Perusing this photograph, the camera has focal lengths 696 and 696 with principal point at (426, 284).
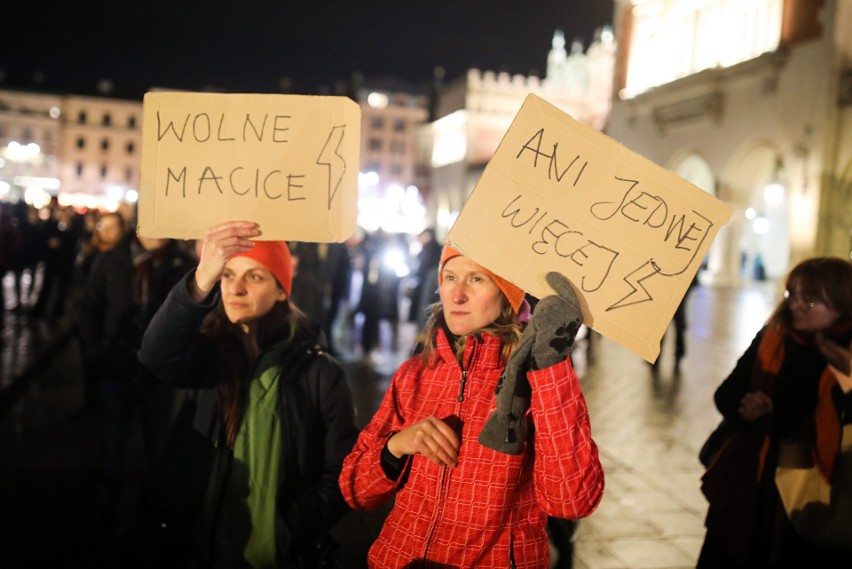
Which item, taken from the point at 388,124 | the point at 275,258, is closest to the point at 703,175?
the point at 275,258

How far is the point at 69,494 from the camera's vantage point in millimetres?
4891

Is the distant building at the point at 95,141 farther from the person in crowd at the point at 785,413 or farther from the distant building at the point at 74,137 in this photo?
the person in crowd at the point at 785,413

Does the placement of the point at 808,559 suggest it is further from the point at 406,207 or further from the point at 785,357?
the point at 406,207

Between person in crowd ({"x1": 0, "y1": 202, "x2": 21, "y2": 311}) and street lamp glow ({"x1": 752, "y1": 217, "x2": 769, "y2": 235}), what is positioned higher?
street lamp glow ({"x1": 752, "y1": 217, "x2": 769, "y2": 235})

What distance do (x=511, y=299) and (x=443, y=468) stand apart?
0.52 meters

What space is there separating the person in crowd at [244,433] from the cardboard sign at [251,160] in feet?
0.33

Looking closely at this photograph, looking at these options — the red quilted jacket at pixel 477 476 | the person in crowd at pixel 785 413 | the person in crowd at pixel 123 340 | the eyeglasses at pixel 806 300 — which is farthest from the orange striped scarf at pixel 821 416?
the person in crowd at pixel 123 340

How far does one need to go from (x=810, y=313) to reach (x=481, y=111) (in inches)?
2002

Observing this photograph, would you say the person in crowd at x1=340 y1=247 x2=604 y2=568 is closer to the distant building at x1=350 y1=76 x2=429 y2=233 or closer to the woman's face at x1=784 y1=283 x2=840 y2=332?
the woman's face at x1=784 y1=283 x2=840 y2=332

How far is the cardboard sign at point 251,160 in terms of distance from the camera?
2.22 m

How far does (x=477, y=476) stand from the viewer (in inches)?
74.5

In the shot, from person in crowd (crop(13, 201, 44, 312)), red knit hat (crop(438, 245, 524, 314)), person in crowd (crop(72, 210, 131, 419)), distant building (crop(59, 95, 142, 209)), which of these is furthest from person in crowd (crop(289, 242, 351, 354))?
distant building (crop(59, 95, 142, 209))

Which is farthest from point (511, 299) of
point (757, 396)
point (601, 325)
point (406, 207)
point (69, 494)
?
point (406, 207)

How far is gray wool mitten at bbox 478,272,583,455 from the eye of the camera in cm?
175
